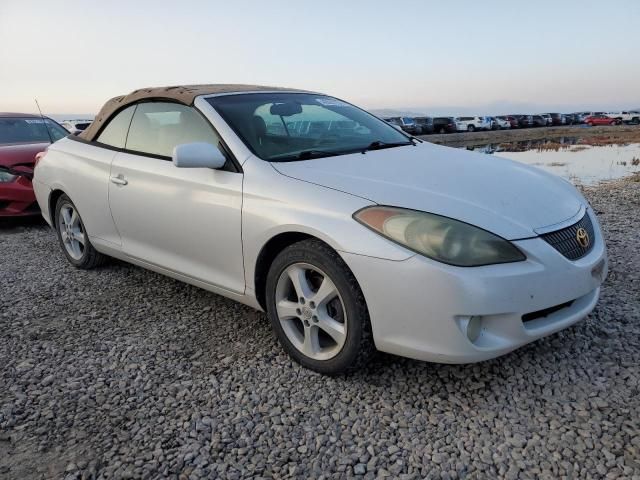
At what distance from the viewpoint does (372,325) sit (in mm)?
2551

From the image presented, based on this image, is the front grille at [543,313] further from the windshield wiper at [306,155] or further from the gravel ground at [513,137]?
the gravel ground at [513,137]

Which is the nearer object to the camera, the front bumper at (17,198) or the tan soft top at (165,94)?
the tan soft top at (165,94)

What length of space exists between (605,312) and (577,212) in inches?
35.4

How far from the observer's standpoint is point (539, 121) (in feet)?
169

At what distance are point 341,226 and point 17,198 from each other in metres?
5.50

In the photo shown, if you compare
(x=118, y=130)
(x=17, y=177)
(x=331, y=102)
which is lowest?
(x=17, y=177)

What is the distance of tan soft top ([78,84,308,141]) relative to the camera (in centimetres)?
365

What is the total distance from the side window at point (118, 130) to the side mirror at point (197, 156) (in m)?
1.27

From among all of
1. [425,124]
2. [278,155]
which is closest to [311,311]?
[278,155]

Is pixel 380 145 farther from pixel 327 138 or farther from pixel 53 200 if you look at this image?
pixel 53 200

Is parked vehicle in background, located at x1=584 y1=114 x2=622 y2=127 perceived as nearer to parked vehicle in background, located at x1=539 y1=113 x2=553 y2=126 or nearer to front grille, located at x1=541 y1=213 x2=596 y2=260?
parked vehicle in background, located at x1=539 y1=113 x2=553 y2=126

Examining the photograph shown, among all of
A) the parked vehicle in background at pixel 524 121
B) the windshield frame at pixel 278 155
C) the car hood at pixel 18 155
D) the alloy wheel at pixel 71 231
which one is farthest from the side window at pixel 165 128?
the parked vehicle in background at pixel 524 121

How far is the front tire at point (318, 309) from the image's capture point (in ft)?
8.50

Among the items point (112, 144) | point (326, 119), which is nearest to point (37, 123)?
point (112, 144)
